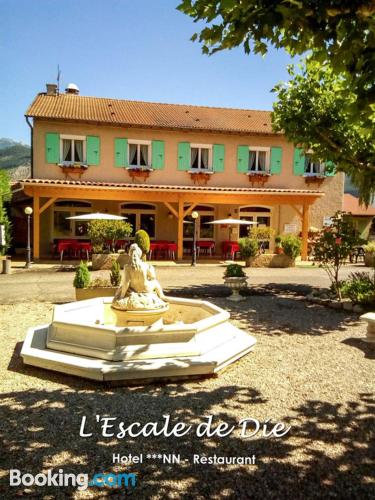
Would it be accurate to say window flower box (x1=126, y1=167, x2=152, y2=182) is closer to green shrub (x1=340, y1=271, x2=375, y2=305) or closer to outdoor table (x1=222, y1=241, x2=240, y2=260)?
outdoor table (x1=222, y1=241, x2=240, y2=260)

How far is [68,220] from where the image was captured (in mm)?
19938

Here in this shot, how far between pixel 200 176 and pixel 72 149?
6.61 m

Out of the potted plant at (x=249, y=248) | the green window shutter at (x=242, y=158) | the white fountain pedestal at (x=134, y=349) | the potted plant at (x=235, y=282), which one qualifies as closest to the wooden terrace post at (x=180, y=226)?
the potted plant at (x=249, y=248)

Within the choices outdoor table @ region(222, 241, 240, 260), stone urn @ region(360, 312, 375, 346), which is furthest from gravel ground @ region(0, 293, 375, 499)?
outdoor table @ region(222, 241, 240, 260)

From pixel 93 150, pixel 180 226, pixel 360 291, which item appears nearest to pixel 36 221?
pixel 93 150

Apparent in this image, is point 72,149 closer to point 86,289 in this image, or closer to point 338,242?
point 86,289

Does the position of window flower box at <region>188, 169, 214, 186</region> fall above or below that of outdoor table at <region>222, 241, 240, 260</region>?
above

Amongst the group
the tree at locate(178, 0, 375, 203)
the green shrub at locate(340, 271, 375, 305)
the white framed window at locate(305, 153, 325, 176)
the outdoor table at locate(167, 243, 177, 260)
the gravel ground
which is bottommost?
the gravel ground

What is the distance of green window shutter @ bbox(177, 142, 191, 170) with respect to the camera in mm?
19672

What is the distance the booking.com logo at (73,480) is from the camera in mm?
2998

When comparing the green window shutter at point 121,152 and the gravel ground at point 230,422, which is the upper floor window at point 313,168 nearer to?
the green window shutter at point 121,152

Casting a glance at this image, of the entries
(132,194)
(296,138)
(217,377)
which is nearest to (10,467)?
(217,377)

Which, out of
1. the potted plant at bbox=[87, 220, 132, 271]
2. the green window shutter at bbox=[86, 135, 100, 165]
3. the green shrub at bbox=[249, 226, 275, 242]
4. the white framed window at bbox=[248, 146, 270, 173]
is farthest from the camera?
the white framed window at bbox=[248, 146, 270, 173]

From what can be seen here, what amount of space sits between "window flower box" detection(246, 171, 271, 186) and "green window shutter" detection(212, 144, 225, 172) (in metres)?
1.64
